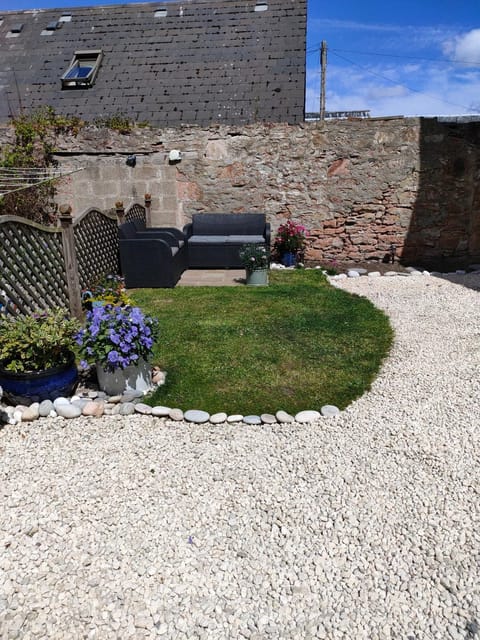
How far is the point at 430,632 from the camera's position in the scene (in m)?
1.87

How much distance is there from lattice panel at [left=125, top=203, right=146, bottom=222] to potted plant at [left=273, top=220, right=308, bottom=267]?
2.61 metres

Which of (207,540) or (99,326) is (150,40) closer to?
(99,326)

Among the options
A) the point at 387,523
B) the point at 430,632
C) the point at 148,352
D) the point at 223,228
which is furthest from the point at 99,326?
the point at 223,228

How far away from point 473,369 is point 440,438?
132 centimetres

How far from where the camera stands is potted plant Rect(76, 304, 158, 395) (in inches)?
145

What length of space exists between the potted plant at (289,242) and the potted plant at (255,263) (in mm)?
1459

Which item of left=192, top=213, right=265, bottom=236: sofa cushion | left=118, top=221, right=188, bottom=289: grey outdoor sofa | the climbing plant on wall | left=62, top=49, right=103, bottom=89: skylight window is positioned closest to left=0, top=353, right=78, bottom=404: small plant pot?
left=118, top=221, right=188, bottom=289: grey outdoor sofa

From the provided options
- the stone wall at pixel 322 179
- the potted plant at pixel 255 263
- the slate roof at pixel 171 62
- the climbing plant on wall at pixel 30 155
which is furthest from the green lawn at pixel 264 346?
the slate roof at pixel 171 62

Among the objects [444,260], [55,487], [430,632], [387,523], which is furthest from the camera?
[444,260]

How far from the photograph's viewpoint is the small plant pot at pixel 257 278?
23.7 feet

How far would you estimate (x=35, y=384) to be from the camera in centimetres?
358

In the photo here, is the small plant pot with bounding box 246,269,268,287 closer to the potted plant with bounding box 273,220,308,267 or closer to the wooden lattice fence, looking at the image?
the potted plant with bounding box 273,220,308,267

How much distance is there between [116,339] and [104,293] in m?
2.43

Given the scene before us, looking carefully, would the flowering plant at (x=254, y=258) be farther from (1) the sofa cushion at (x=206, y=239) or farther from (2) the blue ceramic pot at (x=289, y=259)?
(2) the blue ceramic pot at (x=289, y=259)
